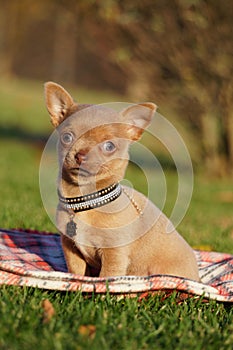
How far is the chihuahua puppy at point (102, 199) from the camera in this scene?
3188mm

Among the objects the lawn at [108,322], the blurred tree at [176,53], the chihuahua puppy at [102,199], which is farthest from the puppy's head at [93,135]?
the blurred tree at [176,53]

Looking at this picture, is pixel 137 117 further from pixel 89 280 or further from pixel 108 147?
pixel 89 280

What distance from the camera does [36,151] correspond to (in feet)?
44.6

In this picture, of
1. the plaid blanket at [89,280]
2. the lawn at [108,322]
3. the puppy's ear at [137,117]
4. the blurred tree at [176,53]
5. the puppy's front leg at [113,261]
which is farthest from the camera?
the blurred tree at [176,53]

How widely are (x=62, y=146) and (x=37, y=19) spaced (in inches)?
880

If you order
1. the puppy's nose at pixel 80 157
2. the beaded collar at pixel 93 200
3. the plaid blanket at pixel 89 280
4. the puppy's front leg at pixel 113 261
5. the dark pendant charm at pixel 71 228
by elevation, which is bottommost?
the plaid blanket at pixel 89 280

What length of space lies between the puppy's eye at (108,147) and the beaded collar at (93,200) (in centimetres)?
22

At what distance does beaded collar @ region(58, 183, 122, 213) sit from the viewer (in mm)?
3270

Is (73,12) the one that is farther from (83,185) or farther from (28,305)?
(28,305)

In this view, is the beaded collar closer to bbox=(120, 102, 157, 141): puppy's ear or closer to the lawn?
bbox=(120, 102, 157, 141): puppy's ear

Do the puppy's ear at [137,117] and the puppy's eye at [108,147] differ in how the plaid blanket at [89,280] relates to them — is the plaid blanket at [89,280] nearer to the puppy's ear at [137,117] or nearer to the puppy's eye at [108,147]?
the puppy's eye at [108,147]

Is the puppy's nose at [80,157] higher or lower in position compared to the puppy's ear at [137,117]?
lower

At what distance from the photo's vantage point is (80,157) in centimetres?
310

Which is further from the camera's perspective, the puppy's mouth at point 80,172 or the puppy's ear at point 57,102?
the puppy's ear at point 57,102
